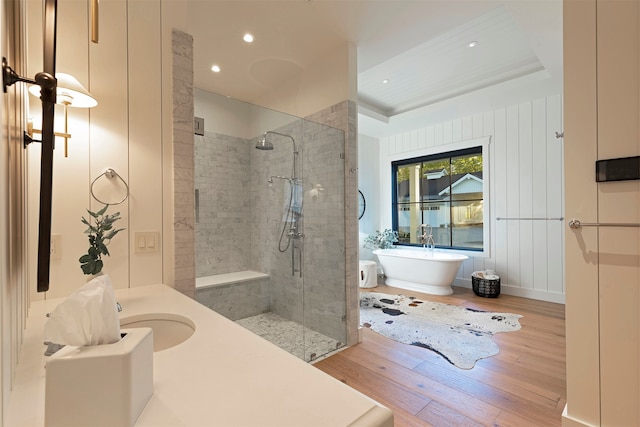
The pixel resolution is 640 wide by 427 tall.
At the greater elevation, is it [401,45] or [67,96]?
[401,45]

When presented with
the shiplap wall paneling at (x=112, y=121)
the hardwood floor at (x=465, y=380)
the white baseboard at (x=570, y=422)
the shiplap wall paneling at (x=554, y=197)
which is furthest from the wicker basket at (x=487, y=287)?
the shiplap wall paneling at (x=112, y=121)

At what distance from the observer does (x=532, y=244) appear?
399 centimetres

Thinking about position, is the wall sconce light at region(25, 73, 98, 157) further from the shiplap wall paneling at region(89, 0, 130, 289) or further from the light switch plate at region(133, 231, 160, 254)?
the light switch plate at region(133, 231, 160, 254)

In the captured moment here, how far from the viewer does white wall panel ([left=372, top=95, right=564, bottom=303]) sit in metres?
3.81

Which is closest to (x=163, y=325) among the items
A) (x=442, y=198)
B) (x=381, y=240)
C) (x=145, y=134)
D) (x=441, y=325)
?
(x=145, y=134)

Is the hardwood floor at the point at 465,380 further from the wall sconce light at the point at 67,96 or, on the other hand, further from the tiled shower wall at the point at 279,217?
the wall sconce light at the point at 67,96

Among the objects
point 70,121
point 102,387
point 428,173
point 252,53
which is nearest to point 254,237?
point 252,53

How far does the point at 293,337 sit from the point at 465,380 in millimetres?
1451

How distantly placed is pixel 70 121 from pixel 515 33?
361 cm

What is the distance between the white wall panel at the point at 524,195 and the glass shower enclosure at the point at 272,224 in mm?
2865

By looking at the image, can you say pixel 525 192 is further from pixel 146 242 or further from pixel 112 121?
pixel 112 121

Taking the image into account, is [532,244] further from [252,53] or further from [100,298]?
[100,298]

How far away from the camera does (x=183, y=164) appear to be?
1798 millimetres

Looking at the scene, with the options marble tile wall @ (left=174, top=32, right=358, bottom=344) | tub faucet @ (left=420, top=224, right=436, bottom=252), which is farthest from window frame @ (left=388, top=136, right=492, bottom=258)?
marble tile wall @ (left=174, top=32, right=358, bottom=344)
